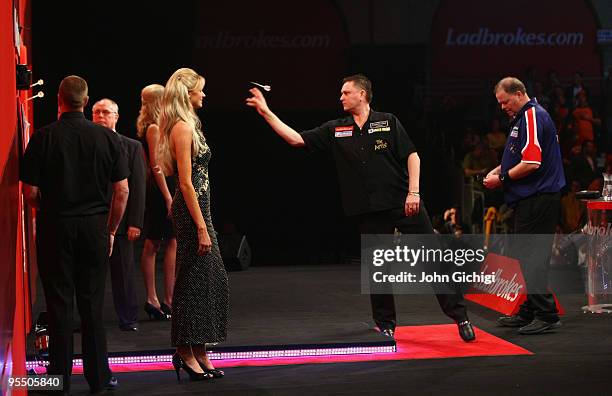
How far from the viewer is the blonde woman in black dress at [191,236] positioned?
442 centimetres

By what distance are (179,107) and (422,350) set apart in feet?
6.40

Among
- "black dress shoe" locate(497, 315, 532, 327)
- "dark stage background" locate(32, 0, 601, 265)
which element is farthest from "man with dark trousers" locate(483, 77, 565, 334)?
"dark stage background" locate(32, 0, 601, 265)

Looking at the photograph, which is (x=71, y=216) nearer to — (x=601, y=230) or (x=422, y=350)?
(x=422, y=350)

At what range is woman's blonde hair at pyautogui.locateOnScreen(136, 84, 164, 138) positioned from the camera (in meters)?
5.94

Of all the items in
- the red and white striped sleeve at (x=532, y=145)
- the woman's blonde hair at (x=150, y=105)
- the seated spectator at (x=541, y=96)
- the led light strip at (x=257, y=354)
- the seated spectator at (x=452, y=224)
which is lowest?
the led light strip at (x=257, y=354)

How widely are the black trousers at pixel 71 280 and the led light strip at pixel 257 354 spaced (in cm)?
70

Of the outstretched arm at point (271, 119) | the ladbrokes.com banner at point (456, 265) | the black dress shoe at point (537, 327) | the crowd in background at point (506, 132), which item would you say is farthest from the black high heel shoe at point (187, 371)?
the crowd in background at point (506, 132)

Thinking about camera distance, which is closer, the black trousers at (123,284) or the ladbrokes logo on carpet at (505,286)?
the black trousers at (123,284)

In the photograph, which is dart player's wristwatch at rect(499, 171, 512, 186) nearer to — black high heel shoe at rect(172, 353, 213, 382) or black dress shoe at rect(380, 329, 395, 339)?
black dress shoe at rect(380, 329, 395, 339)

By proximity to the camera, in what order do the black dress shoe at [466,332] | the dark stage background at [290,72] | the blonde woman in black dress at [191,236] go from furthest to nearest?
1. the dark stage background at [290,72]
2. the black dress shoe at [466,332]
3. the blonde woman in black dress at [191,236]

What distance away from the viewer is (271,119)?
5.18 m

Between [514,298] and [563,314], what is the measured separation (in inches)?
20.4

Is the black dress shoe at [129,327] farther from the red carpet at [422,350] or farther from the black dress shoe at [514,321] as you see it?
the black dress shoe at [514,321]

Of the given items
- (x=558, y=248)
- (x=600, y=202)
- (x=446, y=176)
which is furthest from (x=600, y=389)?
(x=446, y=176)
